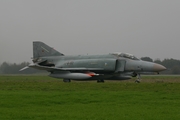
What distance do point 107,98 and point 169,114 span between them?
10.9 ft

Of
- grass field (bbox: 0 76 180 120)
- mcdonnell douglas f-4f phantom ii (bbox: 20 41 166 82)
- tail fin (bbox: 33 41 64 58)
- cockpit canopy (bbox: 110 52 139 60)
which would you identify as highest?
tail fin (bbox: 33 41 64 58)

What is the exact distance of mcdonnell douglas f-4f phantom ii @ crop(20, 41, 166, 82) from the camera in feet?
85.6

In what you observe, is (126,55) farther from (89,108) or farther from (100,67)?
(89,108)

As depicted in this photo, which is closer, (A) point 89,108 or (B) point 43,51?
(A) point 89,108

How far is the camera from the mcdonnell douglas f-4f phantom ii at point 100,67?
85.6ft

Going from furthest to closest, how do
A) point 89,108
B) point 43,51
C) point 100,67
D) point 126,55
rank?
point 43,51, point 100,67, point 126,55, point 89,108

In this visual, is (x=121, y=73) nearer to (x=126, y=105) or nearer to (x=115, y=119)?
(x=126, y=105)

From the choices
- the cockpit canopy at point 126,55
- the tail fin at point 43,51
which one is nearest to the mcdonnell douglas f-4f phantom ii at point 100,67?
the cockpit canopy at point 126,55

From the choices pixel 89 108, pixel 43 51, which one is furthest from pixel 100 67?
pixel 89 108

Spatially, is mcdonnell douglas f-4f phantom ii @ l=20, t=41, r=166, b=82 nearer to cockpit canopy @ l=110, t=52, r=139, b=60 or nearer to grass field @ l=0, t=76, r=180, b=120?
cockpit canopy @ l=110, t=52, r=139, b=60

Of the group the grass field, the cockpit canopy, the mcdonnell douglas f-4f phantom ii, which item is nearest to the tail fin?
the mcdonnell douglas f-4f phantom ii

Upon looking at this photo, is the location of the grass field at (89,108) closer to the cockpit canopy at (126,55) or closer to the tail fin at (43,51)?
the cockpit canopy at (126,55)

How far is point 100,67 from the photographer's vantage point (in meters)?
27.0

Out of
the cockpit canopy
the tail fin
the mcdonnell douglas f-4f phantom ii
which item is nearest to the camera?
the mcdonnell douglas f-4f phantom ii
